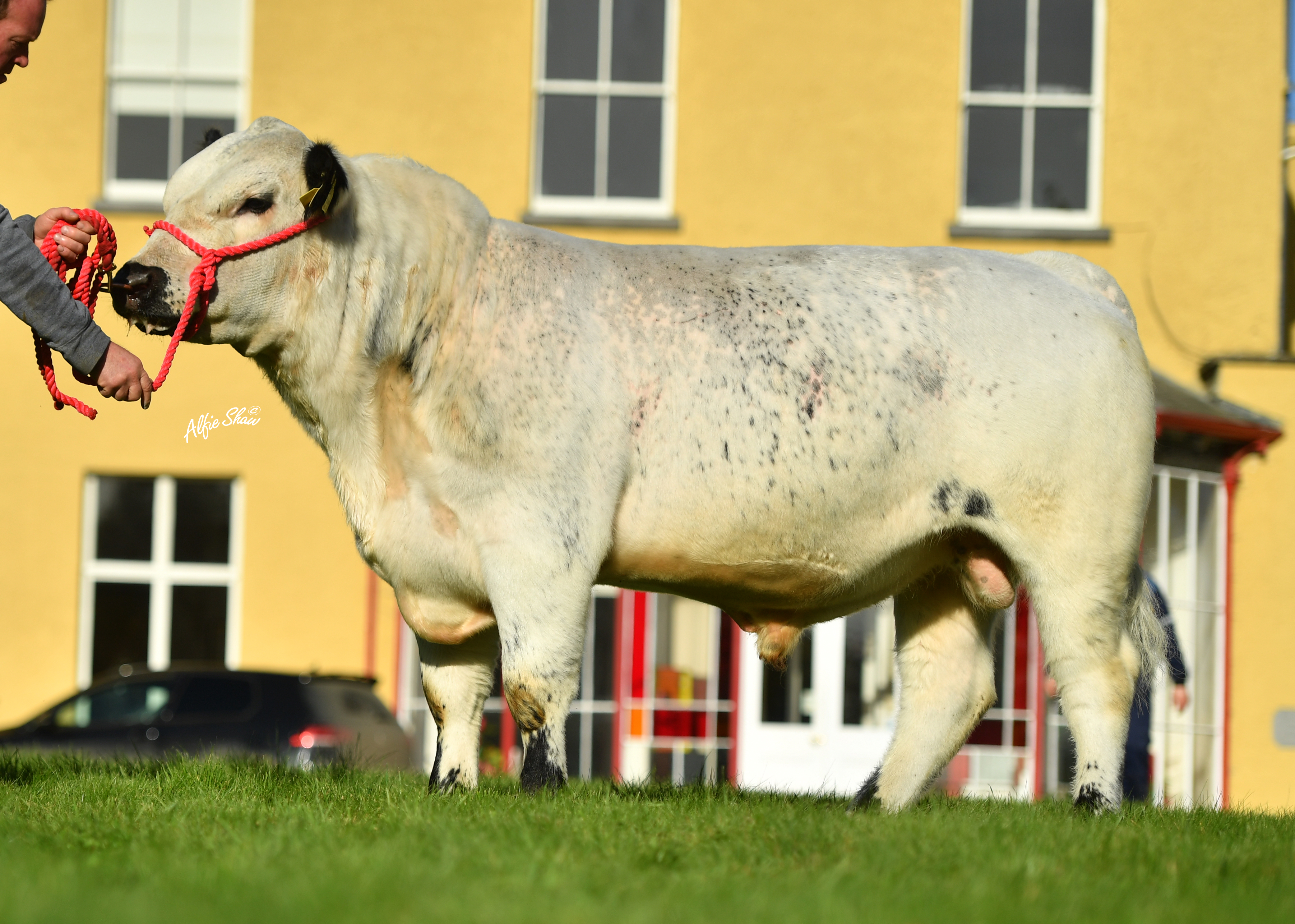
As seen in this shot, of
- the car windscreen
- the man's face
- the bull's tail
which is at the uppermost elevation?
the man's face

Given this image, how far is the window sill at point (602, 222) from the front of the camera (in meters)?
15.1

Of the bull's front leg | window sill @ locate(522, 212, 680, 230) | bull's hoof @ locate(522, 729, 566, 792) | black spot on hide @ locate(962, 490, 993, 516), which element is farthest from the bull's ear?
window sill @ locate(522, 212, 680, 230)

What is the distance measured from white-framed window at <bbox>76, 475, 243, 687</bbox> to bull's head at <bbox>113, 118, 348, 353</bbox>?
1096 centimetres

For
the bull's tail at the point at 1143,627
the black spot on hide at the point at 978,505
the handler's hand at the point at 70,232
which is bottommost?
the bull's tail at the point at 1143,627

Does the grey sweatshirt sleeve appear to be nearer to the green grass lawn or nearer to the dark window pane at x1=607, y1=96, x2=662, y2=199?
the green grass lawn

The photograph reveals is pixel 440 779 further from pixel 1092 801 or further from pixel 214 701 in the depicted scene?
pixel 214 701

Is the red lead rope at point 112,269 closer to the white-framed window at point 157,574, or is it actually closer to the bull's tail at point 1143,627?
the bull's tail at point 1143,627

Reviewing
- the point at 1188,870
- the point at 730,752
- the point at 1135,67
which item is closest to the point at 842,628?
the point at 730,752

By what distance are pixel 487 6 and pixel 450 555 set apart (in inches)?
471

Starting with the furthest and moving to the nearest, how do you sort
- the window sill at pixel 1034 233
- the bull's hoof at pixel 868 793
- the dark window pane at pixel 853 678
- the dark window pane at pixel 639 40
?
the dark window pane at pixel 639 40 → the window sill at pixel 1034 233 → the dark window pane at pixel 853 678 → the bull's hoof at pixel 868 793

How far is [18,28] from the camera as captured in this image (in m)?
4.60

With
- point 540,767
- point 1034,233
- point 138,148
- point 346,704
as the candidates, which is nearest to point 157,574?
point 346,704

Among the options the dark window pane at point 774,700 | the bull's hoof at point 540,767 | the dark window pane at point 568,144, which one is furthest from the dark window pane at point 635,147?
the bull's hoof at point 540,767

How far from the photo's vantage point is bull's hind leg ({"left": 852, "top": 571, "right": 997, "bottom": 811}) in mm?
5164
